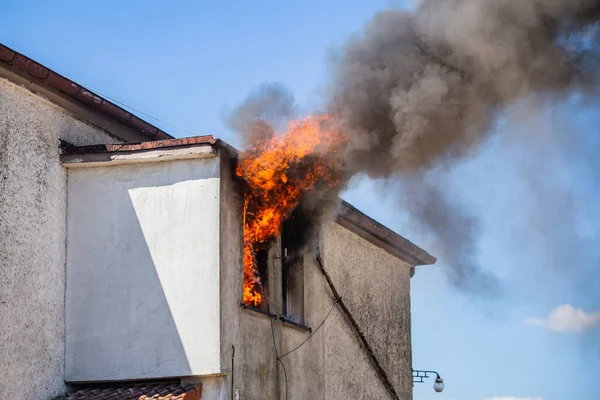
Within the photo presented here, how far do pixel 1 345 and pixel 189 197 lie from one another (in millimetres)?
2837

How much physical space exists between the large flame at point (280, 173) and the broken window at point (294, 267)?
1273 mm

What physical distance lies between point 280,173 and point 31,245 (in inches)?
127

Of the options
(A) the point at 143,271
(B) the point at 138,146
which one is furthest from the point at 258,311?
(B) the point at 138,146

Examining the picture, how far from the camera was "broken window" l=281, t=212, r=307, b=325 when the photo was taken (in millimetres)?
16766

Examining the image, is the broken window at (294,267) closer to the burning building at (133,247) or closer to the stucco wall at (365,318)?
the stucco wall at (365,318)

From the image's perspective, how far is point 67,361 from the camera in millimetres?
13969

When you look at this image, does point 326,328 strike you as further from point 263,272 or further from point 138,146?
point 138,146

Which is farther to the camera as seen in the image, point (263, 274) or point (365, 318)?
point (365, 318)

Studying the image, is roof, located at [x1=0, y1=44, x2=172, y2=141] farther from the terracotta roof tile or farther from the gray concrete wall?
the gray concrete wall

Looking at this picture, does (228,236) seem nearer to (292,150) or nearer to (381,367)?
(292,150)

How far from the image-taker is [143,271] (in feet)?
45.8

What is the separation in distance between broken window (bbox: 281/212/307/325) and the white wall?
9.52 feet

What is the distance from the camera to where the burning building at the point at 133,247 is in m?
13.5

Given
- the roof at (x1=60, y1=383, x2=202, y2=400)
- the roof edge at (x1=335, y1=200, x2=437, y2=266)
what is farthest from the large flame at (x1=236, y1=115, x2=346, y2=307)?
the roof edge at (x1=335, y1=200, x2=437, y2=266)
